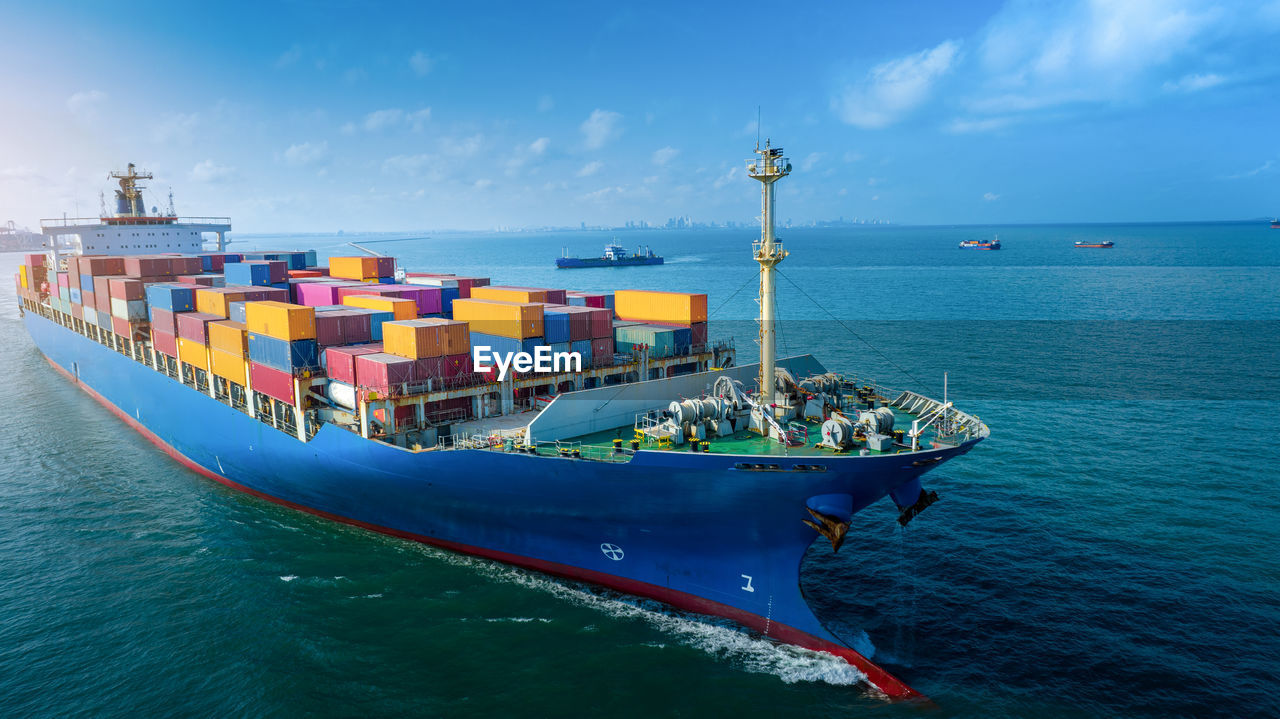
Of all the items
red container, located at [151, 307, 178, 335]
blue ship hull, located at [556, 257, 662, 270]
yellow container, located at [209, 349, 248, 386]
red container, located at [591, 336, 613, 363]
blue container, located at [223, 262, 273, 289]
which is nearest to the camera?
red container, located at [591, 336, 613, 363]

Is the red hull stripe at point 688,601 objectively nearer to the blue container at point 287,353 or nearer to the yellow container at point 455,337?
the blue container at point 287,353

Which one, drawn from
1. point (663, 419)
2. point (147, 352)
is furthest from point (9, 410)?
point (663, 419)

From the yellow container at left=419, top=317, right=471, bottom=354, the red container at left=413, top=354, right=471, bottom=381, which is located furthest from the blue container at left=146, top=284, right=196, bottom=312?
the red container at left=413, top=354, right=471, bottom=381

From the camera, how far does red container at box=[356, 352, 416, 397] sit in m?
23.5

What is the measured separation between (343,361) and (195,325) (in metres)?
12.6

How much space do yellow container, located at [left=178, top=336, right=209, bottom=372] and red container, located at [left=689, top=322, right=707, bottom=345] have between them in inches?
878

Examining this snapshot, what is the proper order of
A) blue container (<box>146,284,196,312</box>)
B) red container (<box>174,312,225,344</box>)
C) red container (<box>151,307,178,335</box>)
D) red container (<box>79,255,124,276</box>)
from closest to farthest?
1. red container (<box>174,312,225,344</box>)
2. red container (<box>151,307,178,335</box>)
3. blue container (<box>146,284,196,312</box>)
4. red container (<box>79,255,124,276</box>)

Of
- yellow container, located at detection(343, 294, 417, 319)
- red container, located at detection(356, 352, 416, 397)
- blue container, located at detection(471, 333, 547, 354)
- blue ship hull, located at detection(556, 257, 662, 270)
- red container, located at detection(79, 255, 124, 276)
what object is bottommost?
red container, located at detection(356, 352, 416, 397)

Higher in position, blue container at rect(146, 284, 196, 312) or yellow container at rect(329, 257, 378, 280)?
yellow container at rect(329, 257, 378, 280)

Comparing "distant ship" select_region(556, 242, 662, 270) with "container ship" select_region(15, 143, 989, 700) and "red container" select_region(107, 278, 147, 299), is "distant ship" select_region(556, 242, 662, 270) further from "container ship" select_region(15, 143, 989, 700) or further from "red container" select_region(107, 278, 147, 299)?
"container ship" select_region(15, 143, 989, 700)

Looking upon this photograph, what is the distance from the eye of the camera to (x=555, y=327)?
26188 mm

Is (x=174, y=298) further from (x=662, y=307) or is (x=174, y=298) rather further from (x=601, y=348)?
(x=662, y=307)

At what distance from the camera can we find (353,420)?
2616cm

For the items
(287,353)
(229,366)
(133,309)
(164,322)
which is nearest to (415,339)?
(287,353)
